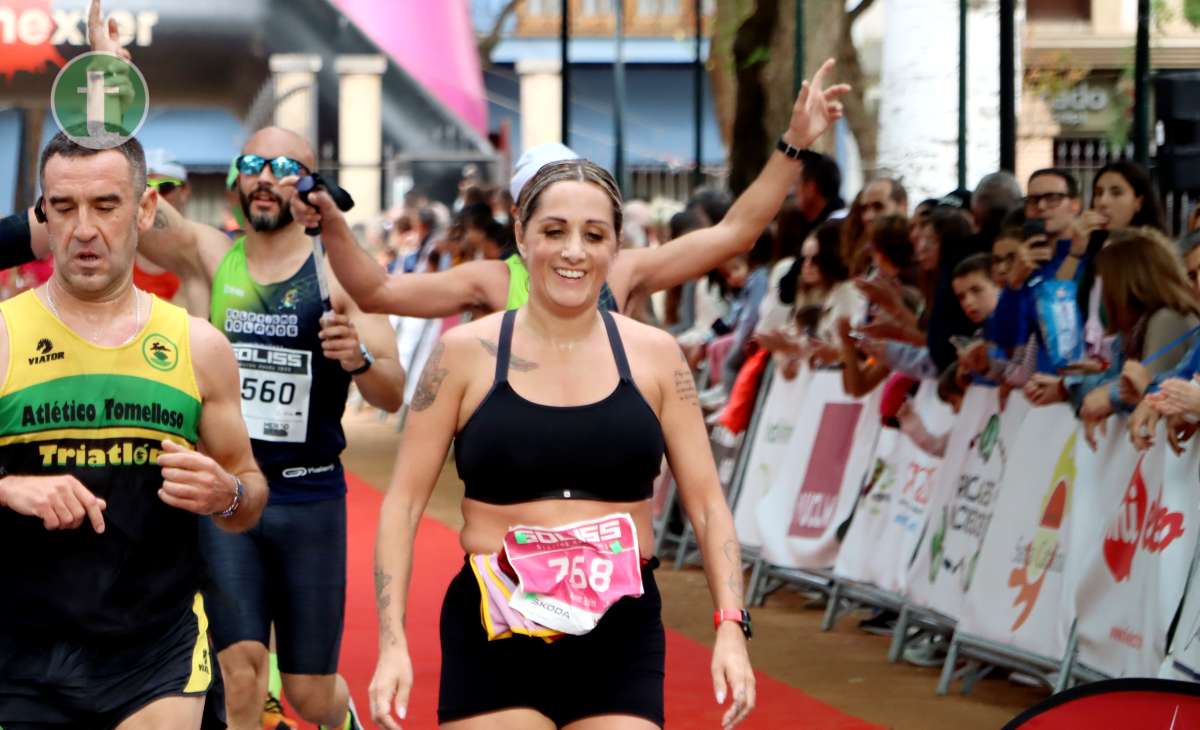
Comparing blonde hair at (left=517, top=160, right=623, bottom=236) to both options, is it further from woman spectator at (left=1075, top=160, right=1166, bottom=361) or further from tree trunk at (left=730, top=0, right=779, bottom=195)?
tree trunk at (left=730, top=0, right=779, bottom=195)

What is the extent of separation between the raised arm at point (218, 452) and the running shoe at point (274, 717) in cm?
301

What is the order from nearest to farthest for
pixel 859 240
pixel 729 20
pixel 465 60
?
pixel 859 240, pixel 729 20, pixel 465 60

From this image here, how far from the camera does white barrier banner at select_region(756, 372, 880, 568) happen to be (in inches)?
438

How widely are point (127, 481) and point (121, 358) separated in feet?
0.89

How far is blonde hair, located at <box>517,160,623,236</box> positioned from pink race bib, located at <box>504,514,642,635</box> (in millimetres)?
719

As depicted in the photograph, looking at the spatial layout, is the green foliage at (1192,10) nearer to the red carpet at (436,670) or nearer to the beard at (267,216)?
the red carpet at (436,670)

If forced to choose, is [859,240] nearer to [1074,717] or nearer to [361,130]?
[1074,717]

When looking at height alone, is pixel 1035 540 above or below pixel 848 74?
below

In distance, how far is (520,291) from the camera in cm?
665

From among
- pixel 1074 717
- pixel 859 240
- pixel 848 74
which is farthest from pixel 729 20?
pixel 1074 717

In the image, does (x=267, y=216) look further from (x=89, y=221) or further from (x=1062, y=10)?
(x=1062, y=10)

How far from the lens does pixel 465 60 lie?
3291 centimetres

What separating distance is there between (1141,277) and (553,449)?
394 cm

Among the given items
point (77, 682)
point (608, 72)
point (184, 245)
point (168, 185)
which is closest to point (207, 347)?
point (77, 682)
